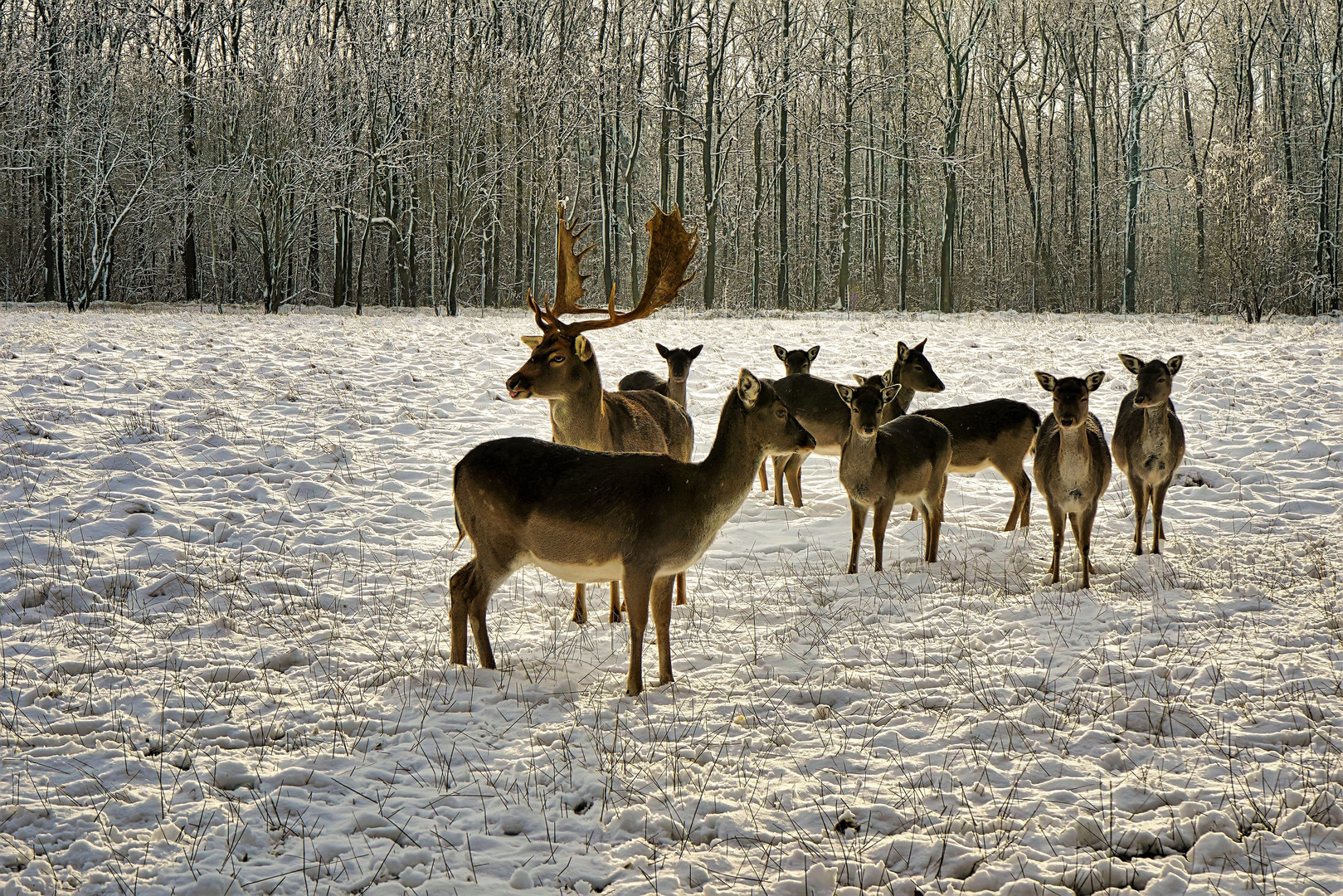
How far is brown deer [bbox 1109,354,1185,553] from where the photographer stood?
793 cm

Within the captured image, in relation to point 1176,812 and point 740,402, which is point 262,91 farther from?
point 1176,812

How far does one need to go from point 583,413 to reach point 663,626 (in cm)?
245

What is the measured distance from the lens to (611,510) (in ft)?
17.2

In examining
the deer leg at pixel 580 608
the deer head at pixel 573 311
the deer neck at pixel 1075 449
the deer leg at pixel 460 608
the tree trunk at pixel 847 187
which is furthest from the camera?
the tree trunk at pixel 847 187

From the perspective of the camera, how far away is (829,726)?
4891 mm

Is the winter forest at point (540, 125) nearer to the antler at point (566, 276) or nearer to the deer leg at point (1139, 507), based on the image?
the antler at point (566, 276)

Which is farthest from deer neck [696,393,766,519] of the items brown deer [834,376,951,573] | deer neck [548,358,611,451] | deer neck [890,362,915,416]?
deer neck [890,362,915,416]

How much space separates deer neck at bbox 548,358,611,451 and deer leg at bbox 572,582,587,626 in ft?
4.19

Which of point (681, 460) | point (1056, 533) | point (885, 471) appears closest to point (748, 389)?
point (885, 471)

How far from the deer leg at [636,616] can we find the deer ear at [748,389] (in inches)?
46.2

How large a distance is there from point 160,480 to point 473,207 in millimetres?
27566

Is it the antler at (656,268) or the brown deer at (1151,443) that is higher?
the antler at (656,268)

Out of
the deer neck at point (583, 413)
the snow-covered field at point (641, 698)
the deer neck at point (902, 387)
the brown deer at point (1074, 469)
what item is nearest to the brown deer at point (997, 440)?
the snow-covered field at point (641, 698)

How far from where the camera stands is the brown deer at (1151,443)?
26.0ft
